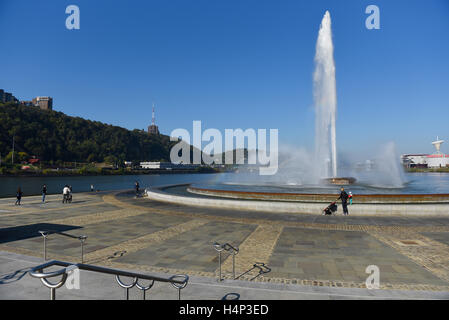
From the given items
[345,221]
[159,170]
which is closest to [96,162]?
[159,170]

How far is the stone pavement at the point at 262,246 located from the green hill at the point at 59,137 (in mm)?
151417

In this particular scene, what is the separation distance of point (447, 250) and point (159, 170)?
17519 centimetres

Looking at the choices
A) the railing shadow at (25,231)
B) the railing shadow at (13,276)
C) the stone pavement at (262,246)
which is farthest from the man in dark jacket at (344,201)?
the railing shadow at (13,276)

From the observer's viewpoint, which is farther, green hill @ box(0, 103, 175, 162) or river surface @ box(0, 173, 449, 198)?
green hill @ box(0, 103, 175, 162)

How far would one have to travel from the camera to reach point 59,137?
153625 millimetres

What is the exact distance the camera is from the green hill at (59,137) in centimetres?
13525

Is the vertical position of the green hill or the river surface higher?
the green hill

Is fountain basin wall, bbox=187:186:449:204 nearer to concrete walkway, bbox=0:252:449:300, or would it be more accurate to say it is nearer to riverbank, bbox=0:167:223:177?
concrete walkway, bbox=0:252:449:300

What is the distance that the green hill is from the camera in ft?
444

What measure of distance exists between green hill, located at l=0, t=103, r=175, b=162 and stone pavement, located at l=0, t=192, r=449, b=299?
5961 inches

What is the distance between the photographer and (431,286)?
5.89 m

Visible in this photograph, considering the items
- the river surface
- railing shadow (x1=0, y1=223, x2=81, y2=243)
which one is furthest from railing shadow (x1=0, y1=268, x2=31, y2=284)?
the river surface

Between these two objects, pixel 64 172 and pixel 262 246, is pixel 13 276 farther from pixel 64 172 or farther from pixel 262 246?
pixel 64 172
